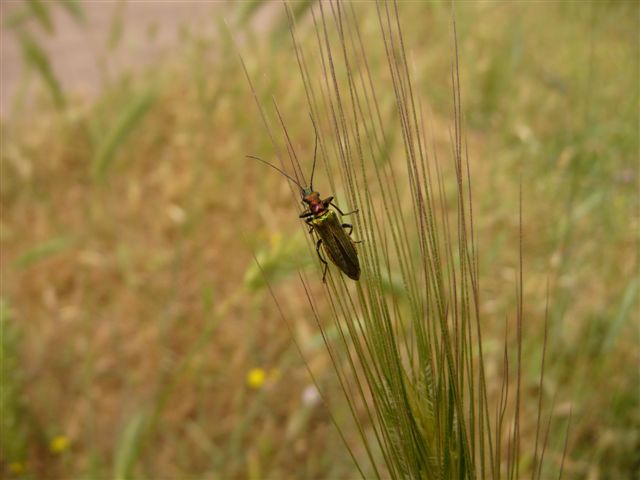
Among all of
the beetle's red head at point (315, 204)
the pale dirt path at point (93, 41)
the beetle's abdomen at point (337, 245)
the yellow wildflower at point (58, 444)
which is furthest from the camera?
the pale dirt path at point (93, 41)

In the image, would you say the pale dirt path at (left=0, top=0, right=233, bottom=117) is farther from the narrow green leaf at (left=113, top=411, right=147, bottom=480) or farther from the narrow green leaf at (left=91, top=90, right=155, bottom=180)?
the narrow green leaf at (left=113, top=411, right=147, bottom=480)

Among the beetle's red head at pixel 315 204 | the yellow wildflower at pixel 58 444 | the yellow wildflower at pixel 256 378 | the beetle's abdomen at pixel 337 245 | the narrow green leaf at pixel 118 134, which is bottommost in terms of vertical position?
the yellow wildflower at pixel 58 444

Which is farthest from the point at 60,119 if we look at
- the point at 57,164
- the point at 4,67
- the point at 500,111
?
the point at 500,111

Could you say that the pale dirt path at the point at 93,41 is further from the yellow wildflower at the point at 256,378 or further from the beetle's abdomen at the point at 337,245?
the beetle's abdomen at the point at 337,245

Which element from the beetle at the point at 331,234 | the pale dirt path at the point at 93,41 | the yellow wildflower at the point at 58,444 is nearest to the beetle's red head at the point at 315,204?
the beetle at the point at 331,234

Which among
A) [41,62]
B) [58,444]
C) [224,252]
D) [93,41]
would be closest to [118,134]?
[41,62]

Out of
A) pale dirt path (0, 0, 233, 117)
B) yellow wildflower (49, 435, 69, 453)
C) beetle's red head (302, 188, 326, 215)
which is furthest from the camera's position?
pale dirt path (0, 0, 233, 117)

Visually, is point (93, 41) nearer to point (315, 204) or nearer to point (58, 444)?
point (58, 444)

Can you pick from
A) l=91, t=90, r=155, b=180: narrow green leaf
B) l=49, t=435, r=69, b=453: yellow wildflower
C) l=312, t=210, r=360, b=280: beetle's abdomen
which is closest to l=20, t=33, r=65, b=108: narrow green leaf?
l=91, t=90, r=155, b=180: narrow green leaf

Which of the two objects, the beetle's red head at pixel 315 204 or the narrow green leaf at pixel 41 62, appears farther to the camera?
the narrow green leaf at pixel 41 62

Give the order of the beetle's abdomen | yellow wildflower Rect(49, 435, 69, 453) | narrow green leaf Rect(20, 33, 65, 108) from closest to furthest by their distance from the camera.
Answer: the beetle's abdomen → yellow wildflower Rect(49, 435, 69, 453) → narrow green leaf Rect(20, 33, 65, 108)
